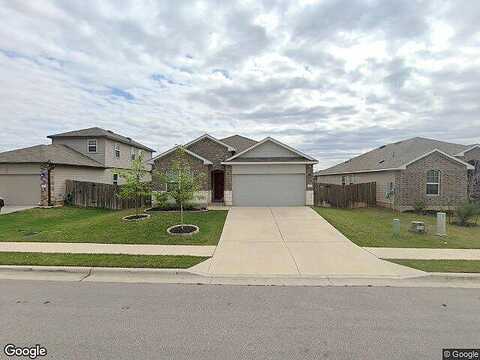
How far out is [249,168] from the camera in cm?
1895

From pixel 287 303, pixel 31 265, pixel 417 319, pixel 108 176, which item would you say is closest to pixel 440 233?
pixel 417 319

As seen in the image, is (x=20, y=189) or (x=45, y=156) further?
(x=45, y=156)

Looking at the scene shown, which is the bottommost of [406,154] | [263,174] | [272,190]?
[272,190]

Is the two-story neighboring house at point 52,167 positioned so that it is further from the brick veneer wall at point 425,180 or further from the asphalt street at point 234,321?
→ the brick veneer wall at point 425,180

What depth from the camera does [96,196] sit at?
20.1 metres

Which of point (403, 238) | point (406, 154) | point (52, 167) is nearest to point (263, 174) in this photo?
point (403, 238)

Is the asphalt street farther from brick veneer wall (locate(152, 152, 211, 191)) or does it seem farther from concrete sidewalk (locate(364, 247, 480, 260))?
brick veneer wall (locate(152, 152, 211, 191))

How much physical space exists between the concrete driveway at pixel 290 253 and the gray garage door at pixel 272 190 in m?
5.35

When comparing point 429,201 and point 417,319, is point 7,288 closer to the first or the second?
point 417,319

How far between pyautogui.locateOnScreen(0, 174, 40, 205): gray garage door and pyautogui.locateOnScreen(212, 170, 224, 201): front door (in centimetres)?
1182

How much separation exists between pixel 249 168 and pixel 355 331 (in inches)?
596

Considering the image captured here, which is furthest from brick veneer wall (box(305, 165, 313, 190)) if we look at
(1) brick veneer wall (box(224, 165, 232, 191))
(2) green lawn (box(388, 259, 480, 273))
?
(2) green lawn (box(388, 259, 480, 273))

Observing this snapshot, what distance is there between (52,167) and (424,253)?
21.4 metres

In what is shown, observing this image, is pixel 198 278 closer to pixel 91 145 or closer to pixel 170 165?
pixel 170 165
